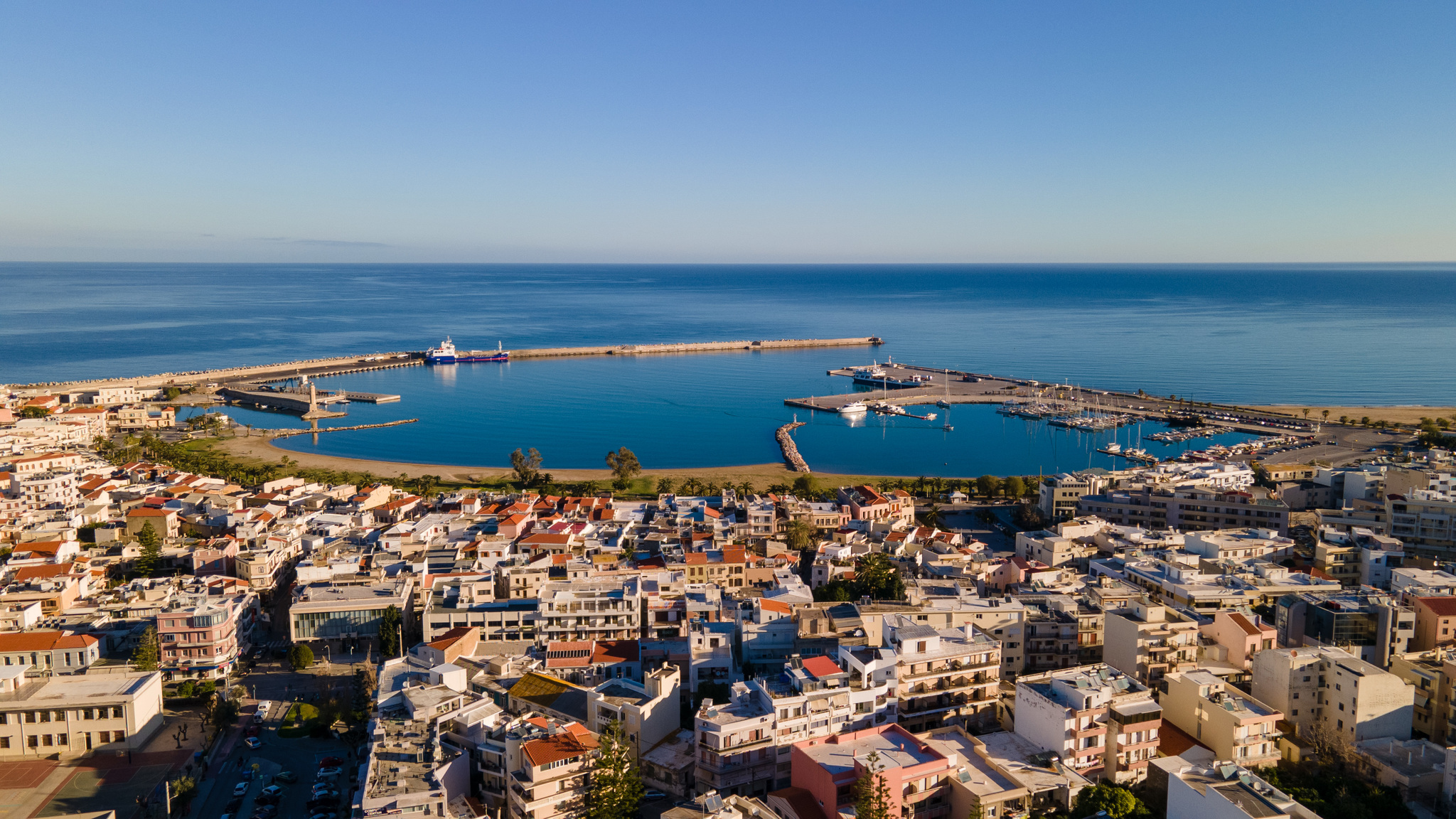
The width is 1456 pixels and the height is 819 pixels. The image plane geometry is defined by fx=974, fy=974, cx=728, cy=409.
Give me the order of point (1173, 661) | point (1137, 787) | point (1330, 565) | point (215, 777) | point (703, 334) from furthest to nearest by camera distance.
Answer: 1. point (703, 334)
2. point (1330, 565)
3. point (1173, 661)
4. point (215, 777)
5. point (1137, 787)

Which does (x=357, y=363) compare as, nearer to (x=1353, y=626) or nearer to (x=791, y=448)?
(x=791, y=448)

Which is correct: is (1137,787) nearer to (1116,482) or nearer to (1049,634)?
(1049,634)

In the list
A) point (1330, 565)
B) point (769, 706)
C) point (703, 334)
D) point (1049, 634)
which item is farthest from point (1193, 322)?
point (769, 706)

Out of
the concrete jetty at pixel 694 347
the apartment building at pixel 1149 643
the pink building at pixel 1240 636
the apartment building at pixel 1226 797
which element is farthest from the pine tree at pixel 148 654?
the concrete jetty at pixel 694 347

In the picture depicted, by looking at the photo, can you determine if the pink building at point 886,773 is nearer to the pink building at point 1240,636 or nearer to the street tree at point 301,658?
the pink building at point 1240,636

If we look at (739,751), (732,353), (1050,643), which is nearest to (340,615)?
(739,751)

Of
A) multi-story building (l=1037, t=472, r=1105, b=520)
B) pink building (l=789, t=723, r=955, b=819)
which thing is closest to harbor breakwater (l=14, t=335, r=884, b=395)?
multi-story building (l=1037, t=472, r=1105, b=520)

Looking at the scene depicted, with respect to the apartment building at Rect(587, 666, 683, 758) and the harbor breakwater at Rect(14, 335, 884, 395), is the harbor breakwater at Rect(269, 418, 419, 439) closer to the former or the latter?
the harbor breakwater at Rect(14, 335, 884, 395)

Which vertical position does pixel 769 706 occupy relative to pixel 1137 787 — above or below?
above
